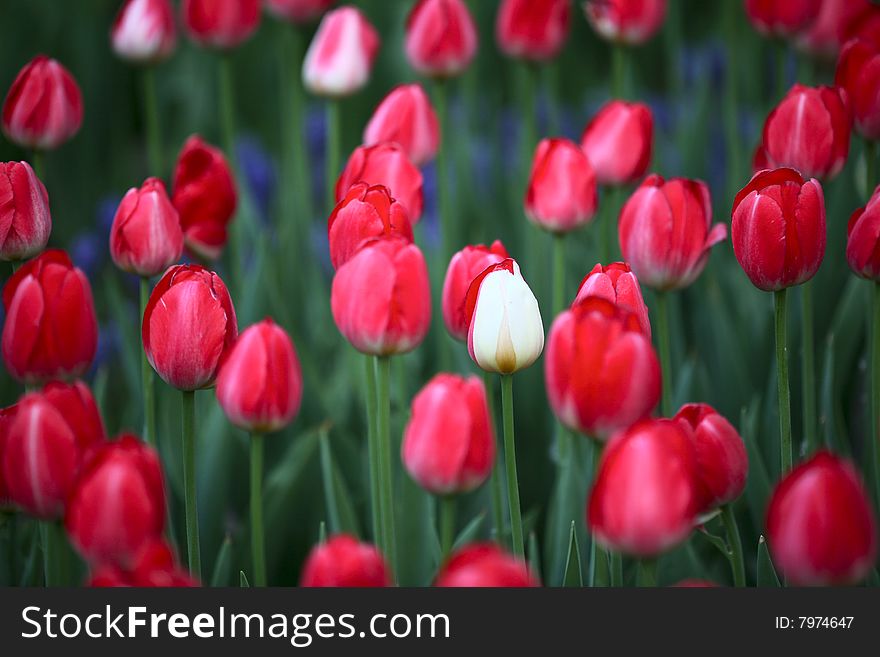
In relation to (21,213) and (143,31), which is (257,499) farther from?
(143,31)

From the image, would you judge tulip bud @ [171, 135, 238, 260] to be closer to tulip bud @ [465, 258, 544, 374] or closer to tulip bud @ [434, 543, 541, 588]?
tulip bud @ [465, 258, 544, 374]

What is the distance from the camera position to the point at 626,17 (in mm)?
1627

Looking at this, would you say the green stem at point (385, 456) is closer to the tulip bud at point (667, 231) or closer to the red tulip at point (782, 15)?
the tulip bud at point (667, 231)

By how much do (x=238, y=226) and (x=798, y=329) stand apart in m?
0.99

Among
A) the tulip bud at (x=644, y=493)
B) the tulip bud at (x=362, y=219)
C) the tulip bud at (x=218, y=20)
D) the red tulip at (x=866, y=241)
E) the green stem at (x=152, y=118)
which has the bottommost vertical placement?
the tulip bud at (x=644, y=493)

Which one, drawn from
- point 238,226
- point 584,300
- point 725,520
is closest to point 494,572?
point 584,300

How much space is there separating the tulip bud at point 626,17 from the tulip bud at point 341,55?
358 millimetres

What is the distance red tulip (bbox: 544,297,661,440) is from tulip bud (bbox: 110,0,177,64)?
1089 millimetres

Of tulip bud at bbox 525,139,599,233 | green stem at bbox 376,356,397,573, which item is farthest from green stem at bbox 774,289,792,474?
green stem at bbox 376,356,397,573

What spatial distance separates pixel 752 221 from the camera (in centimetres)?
95

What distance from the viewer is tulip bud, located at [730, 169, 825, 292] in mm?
937

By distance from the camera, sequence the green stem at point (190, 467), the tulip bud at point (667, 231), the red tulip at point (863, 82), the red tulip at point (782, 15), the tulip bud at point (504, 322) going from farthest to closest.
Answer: the red tulip at point (782, 15)
the red tulip at point (863, 82)
the tulip bud at point (667, 231)
the green stem at point (190, 467)
the tulip bud at point (504, 322)

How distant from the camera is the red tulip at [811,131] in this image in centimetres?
110

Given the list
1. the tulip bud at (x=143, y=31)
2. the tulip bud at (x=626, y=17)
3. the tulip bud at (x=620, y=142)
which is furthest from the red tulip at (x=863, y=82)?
the tulip bud at (x=143, y=31)
